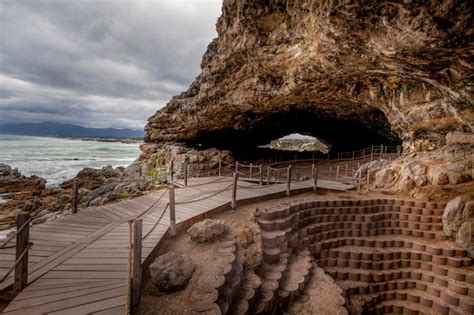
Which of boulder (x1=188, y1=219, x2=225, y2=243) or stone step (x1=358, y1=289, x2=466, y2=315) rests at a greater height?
boulder (x1=188, y1=219, x2=225, y2=243)

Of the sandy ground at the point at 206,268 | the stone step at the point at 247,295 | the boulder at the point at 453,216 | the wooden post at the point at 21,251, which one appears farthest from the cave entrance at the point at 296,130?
the wooden post at the point at 21,251

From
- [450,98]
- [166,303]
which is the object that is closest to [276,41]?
[450,98]

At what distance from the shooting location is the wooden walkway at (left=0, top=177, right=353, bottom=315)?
303 cm

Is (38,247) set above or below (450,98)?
below

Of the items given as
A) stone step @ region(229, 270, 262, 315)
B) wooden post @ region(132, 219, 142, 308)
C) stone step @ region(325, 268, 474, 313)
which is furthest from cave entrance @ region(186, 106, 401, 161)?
wooden post @ region(132, 219, 142, 308)

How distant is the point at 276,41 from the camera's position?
1035cm

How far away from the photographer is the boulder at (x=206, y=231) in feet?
16.2

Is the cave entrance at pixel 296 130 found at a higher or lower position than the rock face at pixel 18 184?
higher

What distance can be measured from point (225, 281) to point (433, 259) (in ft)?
22.1

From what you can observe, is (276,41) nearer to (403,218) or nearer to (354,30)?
(354,30)

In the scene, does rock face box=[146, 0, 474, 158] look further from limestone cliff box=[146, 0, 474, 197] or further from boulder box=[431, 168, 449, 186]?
boulder box=[431, 168, 449, 186]

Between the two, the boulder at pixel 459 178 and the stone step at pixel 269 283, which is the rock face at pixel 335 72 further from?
the stone step at pixel 269 283

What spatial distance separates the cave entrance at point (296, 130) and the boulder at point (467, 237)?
432 inches

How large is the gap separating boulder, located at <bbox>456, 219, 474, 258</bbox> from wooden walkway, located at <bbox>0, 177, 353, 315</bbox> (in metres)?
6.95
